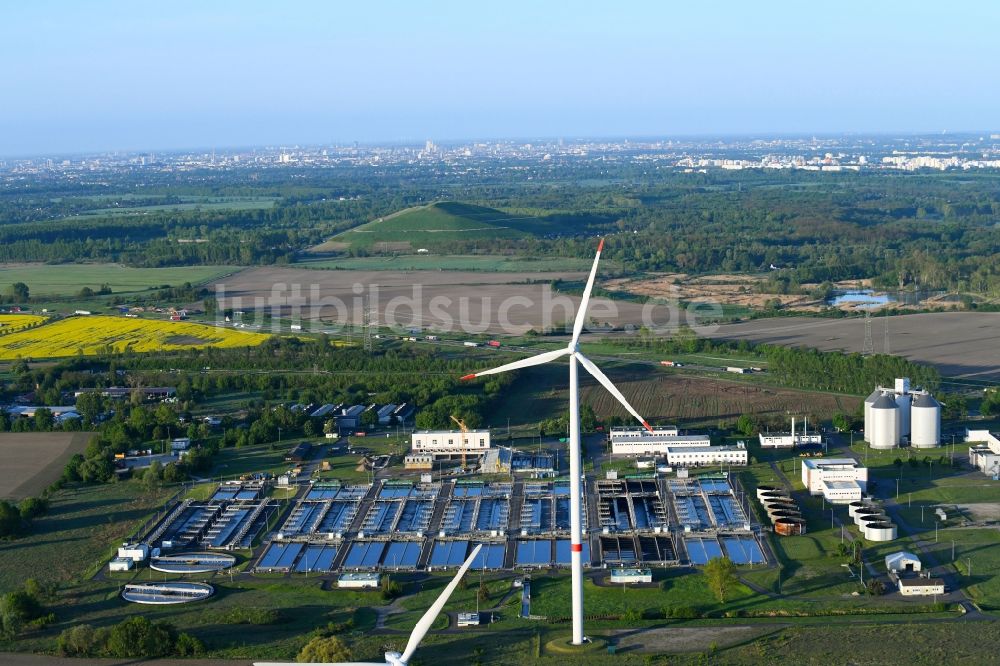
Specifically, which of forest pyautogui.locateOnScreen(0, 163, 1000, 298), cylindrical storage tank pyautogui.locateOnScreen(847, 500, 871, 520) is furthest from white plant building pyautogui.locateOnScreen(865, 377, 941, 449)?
forest pyautogui.locateOnScreen(0, 163, 1000, 298)

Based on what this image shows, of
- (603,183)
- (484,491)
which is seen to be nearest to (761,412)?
(484,491)

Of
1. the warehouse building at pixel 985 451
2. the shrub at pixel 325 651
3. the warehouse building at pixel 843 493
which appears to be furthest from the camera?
the warehouse building at pixel 985 451

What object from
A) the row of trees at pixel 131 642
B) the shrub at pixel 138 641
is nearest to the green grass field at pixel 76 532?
the row of trees at pixel 131 642

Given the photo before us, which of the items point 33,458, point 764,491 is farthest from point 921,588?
point 33,458

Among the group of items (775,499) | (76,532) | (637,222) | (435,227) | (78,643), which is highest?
(435,227)

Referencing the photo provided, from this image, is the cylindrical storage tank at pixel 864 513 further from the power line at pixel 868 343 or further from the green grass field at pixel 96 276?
the green grass field at pixel 96 276

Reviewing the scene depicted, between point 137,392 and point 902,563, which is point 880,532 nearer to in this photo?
point 902,563

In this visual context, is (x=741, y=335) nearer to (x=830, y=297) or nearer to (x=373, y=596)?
(x=830, y=297)
